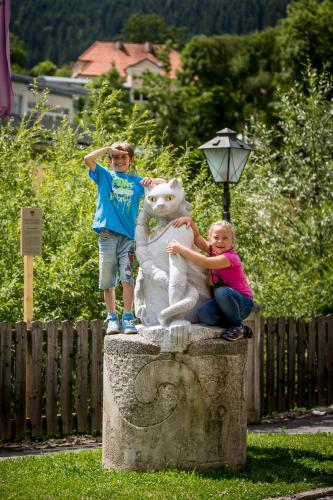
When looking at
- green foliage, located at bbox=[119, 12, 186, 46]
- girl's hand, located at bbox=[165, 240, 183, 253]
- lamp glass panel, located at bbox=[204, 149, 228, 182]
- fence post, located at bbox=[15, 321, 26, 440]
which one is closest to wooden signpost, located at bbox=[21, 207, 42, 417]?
fence post, located at bbox=[15, 321, 26, 440]

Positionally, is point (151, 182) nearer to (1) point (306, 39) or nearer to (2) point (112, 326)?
(2) point (112, 326)

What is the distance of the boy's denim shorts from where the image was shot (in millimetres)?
9266

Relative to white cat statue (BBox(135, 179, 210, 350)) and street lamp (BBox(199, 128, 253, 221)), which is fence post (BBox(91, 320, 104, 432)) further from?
white cat statue (BBox(135, 179, 210, 350))

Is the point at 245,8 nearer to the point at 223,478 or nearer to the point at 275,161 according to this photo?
the point at 275,161

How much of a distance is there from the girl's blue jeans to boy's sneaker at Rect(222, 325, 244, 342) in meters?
0.05

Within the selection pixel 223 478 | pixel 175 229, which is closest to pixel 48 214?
pixel 175 229

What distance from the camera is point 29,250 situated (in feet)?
37.9

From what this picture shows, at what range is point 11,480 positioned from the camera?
8266mm

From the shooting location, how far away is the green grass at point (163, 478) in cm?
771

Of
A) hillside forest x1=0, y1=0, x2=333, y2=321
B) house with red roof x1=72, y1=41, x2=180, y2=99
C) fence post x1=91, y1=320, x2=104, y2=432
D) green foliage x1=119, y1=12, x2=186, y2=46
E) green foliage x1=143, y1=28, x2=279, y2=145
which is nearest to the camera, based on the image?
fence post x1=91, y1=320, x2=104, y2=432

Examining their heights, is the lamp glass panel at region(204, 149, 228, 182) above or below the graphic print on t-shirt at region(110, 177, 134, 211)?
above

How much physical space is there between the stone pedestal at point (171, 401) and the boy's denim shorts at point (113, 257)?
80 cm

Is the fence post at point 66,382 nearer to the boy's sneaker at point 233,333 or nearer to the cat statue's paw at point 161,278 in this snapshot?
the cat statue's paw at point 161,278

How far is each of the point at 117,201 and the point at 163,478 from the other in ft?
8.56
